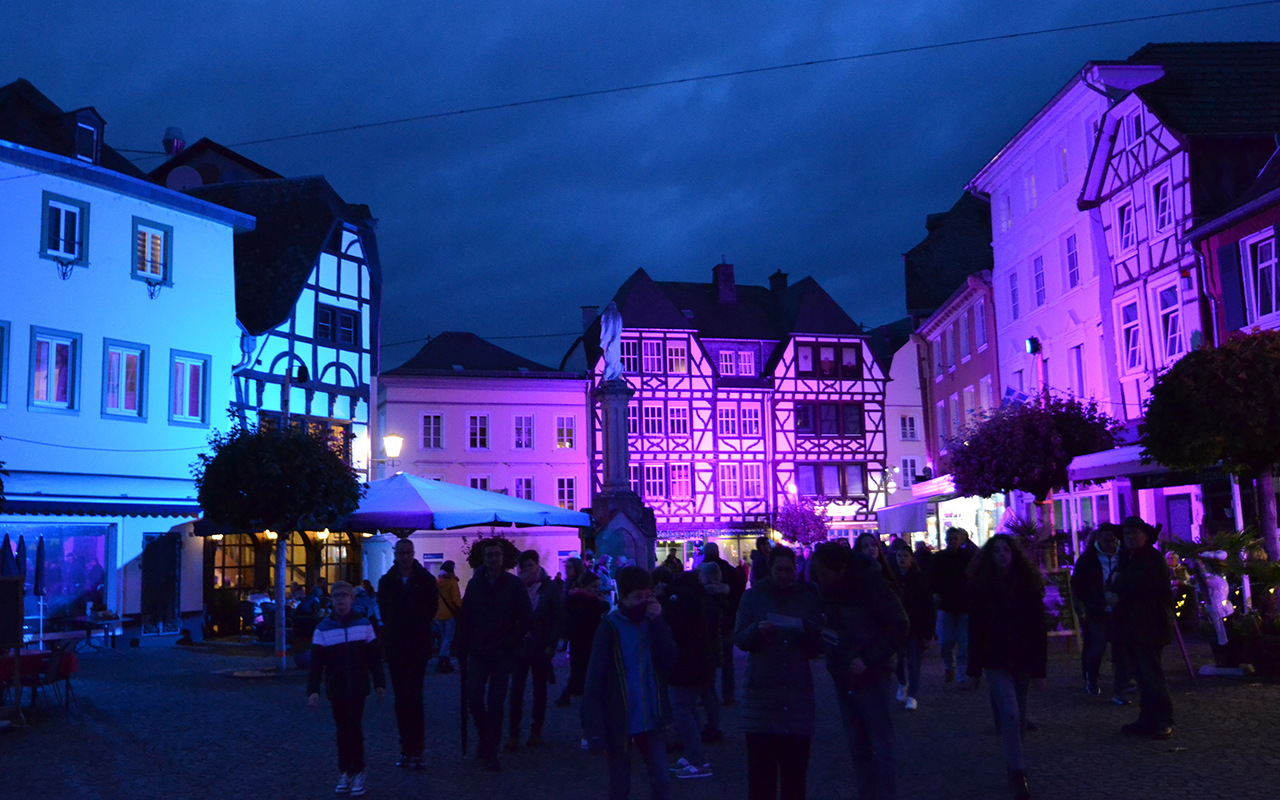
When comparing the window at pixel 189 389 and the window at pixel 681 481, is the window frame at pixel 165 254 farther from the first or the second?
the window at pixel 681 481

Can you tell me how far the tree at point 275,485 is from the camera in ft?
53.7

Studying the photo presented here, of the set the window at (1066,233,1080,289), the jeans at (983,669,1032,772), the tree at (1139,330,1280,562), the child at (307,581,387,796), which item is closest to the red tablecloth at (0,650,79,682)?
the child at (307,581,387,796)

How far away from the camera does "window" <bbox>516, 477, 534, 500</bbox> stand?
44.8 meters

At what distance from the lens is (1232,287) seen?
67.2 feet

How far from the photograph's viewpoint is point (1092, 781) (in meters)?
7.51

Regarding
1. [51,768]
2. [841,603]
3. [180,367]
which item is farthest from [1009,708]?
[180,367]

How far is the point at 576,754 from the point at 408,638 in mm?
1777

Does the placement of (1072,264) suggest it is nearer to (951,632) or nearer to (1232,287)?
(1232,287)

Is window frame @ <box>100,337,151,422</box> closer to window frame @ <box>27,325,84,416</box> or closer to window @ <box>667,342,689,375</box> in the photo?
window frame @ <box>27,325,84,416</box>

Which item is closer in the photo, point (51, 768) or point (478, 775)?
point (478, 775)

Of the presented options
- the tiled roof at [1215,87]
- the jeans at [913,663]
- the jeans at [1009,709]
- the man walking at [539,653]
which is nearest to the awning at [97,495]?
the man walking at [539,653]

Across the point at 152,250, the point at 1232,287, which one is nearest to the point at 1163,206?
the point at 1232,287

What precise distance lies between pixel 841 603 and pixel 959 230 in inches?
1446

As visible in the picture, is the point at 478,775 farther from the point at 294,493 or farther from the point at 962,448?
the point at 962,448
